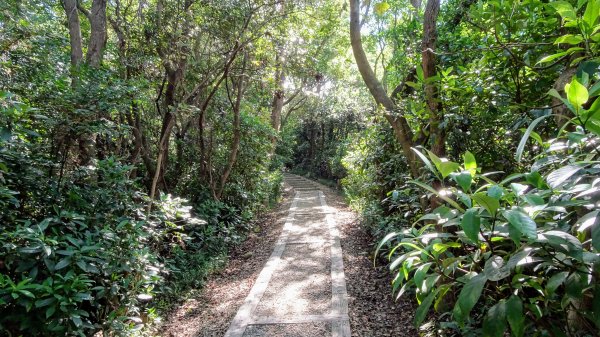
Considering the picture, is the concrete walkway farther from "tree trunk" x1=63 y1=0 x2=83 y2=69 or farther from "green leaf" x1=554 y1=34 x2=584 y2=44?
"tree trunk" x1=63 y1=0 x2=83 y2=69

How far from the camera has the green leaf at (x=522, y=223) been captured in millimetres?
937

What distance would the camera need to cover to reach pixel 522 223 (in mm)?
967

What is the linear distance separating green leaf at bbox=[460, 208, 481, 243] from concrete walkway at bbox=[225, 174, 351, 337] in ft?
9.05

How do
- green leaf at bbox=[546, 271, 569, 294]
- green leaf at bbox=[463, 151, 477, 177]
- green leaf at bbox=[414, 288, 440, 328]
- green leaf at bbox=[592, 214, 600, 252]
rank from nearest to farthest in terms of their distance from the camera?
green leaf at bbox=[592, 214, 600, 252] → green leaf at bbox=[546, 271, 569, 294] → green leaf at bbox=[463, 151, 477, 177] → green leaf at bbox=[414, 288, 440, 328]

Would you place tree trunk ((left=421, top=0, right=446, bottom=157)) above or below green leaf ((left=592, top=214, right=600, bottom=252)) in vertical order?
above

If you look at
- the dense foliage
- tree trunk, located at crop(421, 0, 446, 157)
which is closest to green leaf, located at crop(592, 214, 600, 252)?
tree trunk, located at crop(421, 0, 446, 157)

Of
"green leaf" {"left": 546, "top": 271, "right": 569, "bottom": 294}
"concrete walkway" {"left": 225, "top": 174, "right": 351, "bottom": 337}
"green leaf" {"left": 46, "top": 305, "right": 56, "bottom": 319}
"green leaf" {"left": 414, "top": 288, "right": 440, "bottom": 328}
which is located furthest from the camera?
"concrete walkway" {"left": 225, "top": 174, "right": 351, "bottom": 337}

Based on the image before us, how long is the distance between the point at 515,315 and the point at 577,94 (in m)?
0.70

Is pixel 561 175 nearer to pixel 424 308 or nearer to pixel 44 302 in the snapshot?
pixel 424 308

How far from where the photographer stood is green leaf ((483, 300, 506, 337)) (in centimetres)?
112

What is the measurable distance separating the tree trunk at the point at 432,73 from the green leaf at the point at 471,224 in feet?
6.70

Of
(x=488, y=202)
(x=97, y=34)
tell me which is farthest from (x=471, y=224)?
(x=97, y=34)

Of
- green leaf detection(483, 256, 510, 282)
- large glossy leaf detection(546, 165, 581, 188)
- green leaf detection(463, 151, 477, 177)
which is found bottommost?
green leaf detection(483, 256, 510, 282)

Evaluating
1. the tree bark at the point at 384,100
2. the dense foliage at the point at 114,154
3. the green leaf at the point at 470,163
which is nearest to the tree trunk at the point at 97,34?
the dense foliage at the point at 114,154
